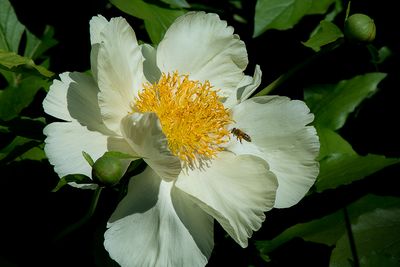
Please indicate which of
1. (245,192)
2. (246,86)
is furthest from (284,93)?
(245,192)

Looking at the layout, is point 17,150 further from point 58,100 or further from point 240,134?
point 240,134

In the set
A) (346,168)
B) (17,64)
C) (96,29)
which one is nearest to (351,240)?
(346,168)

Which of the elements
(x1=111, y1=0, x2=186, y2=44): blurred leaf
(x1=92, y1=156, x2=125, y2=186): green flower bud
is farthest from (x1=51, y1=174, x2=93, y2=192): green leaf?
(x1=111, y1=0, x2=186, y2=44): blurred leaf

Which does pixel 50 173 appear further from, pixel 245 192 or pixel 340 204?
pixel 340 204

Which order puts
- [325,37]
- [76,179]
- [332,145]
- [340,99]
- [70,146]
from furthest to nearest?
[340,99], [332,145], [325,37], [70,146], [76,179]

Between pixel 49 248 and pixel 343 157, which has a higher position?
pixel 343 157

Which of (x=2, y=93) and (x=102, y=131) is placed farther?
(x=2, y=93)

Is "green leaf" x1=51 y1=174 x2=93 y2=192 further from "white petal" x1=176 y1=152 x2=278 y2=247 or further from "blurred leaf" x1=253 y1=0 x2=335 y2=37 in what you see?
"blurred leaf" x1=253 y1=0 x2=335 y2=37
